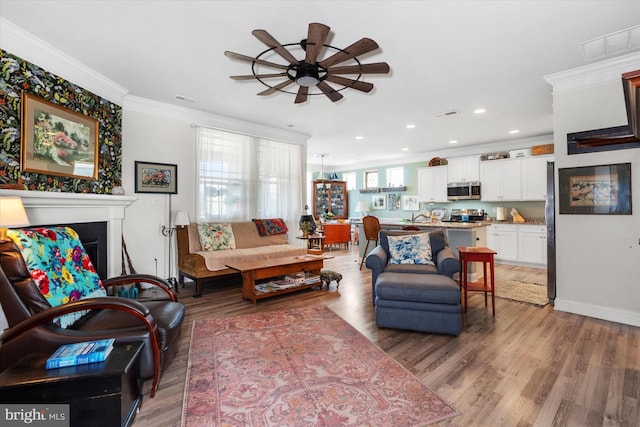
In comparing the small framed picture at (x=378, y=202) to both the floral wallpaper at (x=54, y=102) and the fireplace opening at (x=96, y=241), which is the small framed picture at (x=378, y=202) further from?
the fireplace opening at (x=96, y=241)

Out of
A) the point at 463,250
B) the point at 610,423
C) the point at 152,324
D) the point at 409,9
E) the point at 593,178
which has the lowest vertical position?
the point at 610,423

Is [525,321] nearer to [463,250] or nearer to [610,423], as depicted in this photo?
[463,250]

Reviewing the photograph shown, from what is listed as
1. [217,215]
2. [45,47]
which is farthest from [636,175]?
[45,47]

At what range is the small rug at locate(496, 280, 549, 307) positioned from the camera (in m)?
3.65

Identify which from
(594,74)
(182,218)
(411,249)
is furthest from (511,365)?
(182,218)

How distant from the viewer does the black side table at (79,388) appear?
50.7 inches

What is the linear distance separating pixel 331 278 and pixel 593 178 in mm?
3259

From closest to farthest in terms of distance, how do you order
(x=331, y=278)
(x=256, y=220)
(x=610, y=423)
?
(x=610, y=423) → (x=331, y=278) → (x=256, y=220)

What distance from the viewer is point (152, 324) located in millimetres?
1821

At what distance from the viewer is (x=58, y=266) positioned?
2062mm

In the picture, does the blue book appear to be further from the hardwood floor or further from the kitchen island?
the kitchen island

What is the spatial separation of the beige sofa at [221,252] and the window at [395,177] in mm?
4537

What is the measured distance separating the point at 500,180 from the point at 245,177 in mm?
5226

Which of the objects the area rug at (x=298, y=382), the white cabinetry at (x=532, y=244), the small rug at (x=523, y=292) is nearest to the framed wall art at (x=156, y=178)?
the area rug at (x=298, y=382)
